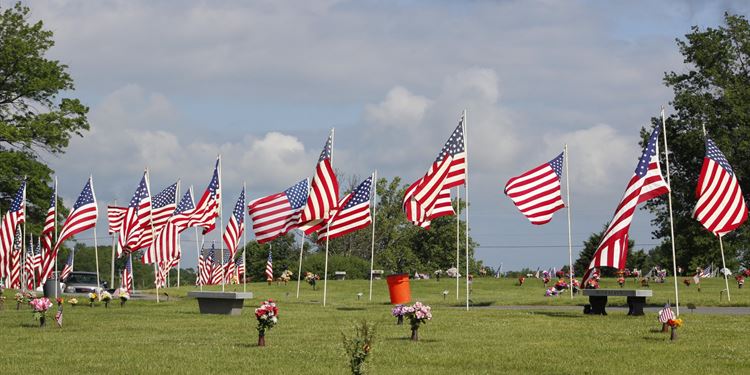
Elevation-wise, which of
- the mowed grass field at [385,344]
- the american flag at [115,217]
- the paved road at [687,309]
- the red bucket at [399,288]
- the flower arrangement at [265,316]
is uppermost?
the american flag at [115,217]

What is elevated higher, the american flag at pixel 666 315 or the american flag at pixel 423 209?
the american flag at pixel 423 209

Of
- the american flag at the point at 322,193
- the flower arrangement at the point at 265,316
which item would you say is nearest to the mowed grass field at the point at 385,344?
the flower arrangement at the point at 265,316

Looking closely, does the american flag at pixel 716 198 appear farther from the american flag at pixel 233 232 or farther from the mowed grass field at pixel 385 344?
the american flag at pixel 233 232

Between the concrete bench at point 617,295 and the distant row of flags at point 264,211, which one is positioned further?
the distant row of flags at point 264,211

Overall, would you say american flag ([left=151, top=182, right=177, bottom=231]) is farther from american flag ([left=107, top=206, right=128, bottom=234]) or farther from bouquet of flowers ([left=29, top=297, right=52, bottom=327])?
bouquet of flowers ([left=29, top=297, right=52, bottom=327])

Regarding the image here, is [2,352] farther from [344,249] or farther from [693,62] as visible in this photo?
[344,249]

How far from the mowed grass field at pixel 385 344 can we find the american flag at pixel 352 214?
5.18m

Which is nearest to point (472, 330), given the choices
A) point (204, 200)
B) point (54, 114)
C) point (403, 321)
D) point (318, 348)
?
point (403, 321)

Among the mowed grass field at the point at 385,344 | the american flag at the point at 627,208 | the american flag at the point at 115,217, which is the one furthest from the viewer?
the american flag at the point at 115,217

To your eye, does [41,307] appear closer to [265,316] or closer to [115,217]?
[265,316]

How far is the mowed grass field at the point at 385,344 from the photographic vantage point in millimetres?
19484

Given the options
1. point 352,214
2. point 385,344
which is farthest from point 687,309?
point 385,344

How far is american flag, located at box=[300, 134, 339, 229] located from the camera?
39.6 metres

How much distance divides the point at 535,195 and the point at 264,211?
A: 1162 cm
